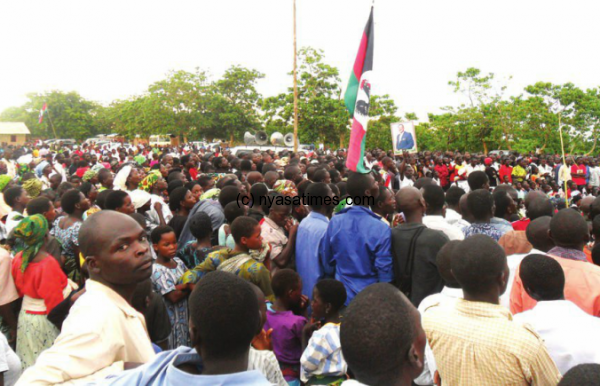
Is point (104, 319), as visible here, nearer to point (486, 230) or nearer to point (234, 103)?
point (486, 230)

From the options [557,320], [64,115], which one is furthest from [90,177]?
[64,115]

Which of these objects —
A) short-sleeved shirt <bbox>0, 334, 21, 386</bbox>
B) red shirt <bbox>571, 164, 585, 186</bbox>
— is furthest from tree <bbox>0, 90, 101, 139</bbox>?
short-sleeved shirt <bbox>0, 334, 21, 386</bbox>

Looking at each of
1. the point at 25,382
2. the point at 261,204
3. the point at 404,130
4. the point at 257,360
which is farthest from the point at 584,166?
the point at 25,382

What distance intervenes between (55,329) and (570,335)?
338 cm

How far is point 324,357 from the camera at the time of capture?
9.39 ft

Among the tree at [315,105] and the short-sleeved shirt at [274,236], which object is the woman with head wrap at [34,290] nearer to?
the short-sleeved shirt at [274,236]

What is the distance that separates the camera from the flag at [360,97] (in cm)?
481

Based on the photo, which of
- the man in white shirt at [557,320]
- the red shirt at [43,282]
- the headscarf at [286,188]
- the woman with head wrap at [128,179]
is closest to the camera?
the man in white shirt at [557,320]

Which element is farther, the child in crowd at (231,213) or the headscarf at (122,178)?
the headscarf at (122,178)

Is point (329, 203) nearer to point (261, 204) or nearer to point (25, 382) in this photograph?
point (261, 204)

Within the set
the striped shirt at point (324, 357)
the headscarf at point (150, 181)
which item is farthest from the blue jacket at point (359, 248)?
the headscarf at point (150, 181)

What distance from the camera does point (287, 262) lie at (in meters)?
4.57

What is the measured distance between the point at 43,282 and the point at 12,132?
6285 cm

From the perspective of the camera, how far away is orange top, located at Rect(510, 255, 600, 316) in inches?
110
